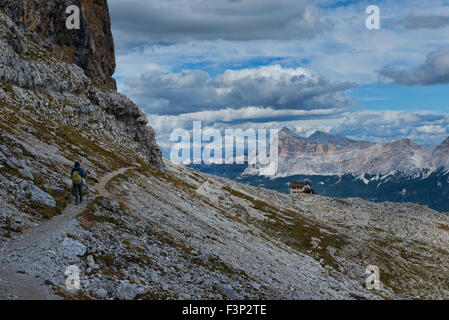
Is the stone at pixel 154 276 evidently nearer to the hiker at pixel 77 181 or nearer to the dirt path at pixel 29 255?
the dirt path at pixel 29 255

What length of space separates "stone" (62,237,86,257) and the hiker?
9.00m

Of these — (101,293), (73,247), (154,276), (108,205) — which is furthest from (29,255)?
(108,205)

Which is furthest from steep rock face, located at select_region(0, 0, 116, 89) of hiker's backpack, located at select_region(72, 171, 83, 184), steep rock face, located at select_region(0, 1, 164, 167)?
hiker's backpack, located at select_region(72, 171, 83, 184)

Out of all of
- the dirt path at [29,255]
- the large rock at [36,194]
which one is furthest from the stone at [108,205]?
the large rock at [36,194]

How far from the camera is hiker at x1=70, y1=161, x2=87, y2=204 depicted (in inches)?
1249

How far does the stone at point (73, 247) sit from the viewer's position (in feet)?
74.1

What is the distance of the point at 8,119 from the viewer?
153 ft

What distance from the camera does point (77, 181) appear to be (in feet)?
105

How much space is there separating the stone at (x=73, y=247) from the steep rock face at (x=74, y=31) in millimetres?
83185

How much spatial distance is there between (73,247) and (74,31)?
105 meters

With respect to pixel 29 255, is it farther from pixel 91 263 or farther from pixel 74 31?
pixel 74 31

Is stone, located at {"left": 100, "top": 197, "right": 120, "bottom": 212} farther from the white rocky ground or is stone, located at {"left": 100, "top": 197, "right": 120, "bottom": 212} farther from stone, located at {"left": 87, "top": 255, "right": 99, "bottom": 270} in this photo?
stone, located at {"left": 87, "top": 255, "right": 99, "bottom": 270}

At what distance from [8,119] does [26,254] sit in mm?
32430
